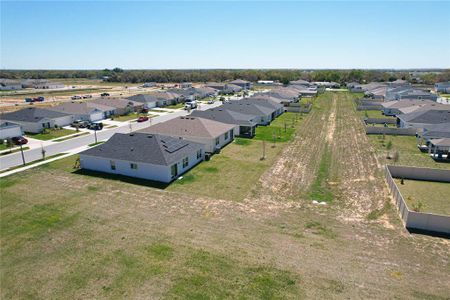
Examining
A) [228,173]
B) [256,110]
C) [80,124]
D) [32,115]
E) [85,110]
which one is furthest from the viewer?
[85,110]

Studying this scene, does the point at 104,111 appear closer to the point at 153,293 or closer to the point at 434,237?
the point at 153,293

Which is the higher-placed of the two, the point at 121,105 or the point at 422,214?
the point at 121,105

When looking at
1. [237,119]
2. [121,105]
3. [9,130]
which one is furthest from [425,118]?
[9,130]

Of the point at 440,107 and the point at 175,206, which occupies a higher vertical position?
the point at 440,107

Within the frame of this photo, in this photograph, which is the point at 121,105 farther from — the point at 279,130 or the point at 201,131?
the point at 279,130

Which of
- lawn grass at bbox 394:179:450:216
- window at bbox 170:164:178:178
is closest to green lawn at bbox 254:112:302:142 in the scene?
window at bbox 170:164:178:178

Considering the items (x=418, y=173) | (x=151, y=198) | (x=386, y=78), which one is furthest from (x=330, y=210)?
(x=386, y=78)
